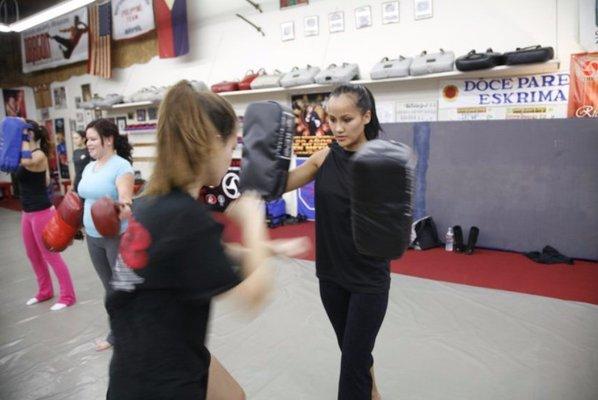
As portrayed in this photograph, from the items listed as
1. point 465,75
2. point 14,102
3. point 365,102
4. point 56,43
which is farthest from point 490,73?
point 14,102

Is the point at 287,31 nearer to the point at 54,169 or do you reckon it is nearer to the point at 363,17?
the point at 363,17

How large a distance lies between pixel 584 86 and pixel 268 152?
3.62 m

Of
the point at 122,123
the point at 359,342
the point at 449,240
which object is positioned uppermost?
the point at 122,123

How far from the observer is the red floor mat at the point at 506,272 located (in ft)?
10.5

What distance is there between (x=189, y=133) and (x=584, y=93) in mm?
4021

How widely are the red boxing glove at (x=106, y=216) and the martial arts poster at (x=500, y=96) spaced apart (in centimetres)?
353

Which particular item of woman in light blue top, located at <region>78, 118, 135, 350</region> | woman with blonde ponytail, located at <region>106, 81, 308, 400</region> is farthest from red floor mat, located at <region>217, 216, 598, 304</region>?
woman with blonde ponytail, located at <region>106, 81, 308, 400</region>

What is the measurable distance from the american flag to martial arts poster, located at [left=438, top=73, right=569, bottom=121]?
5682mm

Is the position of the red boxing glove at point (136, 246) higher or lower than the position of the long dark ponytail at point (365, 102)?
lower

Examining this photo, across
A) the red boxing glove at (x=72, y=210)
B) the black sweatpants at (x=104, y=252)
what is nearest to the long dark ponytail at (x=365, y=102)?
the black sweatpants at (x=104, y=252)

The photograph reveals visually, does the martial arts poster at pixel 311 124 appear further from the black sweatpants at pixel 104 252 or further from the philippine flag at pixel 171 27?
the black sweatpants at pixel 104 252

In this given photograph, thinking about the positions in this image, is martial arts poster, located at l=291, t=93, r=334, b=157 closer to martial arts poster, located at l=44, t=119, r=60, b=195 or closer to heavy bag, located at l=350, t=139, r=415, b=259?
heavy bag, located at l=350, t=139, r=415, b=259

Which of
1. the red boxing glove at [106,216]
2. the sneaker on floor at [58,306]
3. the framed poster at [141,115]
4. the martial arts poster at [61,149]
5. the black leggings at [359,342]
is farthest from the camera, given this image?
the martial arts poster at [61,149]

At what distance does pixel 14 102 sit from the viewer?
9523mm
